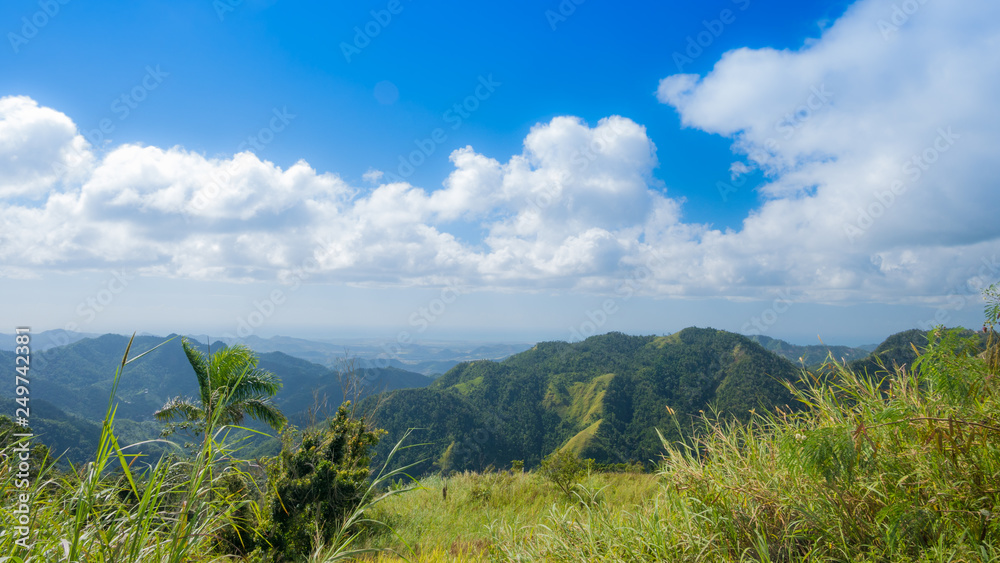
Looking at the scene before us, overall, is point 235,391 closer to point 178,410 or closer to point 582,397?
point 178,410

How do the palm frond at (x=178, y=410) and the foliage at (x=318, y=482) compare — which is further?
the palm frond at (x=178, y=410)

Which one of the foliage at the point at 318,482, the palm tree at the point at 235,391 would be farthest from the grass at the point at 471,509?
the palm tree at the point at 235,391

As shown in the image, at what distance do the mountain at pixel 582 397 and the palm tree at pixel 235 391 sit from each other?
6126cm

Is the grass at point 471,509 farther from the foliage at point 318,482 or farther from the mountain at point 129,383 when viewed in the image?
the mountain at point 129,383

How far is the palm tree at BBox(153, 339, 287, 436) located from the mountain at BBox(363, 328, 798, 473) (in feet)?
201

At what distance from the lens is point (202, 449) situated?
1.79m

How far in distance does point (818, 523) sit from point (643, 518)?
1.04 meters

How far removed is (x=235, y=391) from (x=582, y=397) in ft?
351

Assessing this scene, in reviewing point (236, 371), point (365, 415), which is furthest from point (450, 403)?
point (365, 415)

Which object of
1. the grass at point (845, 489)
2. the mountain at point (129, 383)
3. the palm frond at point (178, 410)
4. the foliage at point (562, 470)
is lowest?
the mountain at point (129, 383)

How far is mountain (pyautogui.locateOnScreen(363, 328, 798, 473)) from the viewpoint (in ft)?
278

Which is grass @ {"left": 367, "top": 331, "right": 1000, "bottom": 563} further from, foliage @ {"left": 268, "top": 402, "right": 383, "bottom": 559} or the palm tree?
the palm tree

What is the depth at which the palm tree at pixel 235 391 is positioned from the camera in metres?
11.6

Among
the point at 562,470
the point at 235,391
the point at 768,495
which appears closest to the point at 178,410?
the point at 235,391
